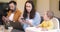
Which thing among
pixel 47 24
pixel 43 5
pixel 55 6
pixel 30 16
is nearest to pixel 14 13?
pixel 30 16

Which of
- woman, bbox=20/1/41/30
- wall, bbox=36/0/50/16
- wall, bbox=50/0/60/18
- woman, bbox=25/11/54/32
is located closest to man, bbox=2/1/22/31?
woman, bbox=20/1/41/30

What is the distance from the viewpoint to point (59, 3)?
19.0 feet

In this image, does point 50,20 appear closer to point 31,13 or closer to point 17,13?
point 31,13

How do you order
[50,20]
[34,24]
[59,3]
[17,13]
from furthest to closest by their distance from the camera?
1. [59,3]
2. [17,13]
3. [34,24]
4. [50,20]

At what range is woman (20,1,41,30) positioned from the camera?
2.41 meters

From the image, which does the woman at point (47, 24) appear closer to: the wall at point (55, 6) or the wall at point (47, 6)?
the wall at point (47, 6)

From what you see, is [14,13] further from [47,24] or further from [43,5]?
[43,5]

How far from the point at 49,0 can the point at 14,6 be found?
3.09 meters

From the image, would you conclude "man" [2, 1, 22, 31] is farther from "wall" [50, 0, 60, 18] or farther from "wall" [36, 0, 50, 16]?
"wall" [50, 0, 60, 18]

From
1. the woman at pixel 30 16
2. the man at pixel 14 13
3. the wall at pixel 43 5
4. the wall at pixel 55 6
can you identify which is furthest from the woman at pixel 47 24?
the wall at pixel 55 6

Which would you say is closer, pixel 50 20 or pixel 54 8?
pixel 50 20

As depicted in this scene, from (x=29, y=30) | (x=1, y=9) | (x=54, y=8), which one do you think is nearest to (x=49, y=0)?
(x=54, y=8)

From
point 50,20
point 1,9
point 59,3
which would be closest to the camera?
point 50,20

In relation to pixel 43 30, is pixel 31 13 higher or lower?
higher
